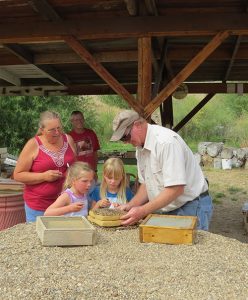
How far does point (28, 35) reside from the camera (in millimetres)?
4992

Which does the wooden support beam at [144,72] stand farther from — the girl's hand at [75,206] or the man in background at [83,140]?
the girl's hand at [75,206]

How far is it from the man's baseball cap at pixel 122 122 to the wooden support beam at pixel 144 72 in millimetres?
1822

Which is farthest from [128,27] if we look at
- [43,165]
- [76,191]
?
[76,191]

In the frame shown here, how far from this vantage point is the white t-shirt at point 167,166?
10.1ft

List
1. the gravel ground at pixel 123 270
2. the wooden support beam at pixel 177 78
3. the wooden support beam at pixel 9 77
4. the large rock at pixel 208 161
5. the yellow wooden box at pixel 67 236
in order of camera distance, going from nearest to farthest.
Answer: the gravel ground at pixel 123 270, the yellow wooden box at pixel 67 236, the wooden support beam at pixel 177 78, the wooden support beam at pixel 9 77, the large rock at pixel 208 161

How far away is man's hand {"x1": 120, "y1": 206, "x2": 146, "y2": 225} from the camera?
3.18 metres

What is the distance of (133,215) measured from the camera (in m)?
3.19

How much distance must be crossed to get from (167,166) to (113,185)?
714mm

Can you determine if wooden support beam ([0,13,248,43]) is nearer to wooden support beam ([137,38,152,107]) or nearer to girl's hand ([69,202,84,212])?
wooden support beam ([137,38,152,107])

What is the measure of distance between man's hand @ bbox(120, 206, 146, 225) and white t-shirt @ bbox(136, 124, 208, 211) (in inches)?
8.7

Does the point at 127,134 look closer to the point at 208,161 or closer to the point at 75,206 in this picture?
the point at 75,206

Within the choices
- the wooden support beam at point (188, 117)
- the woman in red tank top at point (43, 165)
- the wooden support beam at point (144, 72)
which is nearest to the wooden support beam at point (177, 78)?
the wooden support beam at point (144, 72)

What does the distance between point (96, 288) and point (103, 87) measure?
7.28 metres

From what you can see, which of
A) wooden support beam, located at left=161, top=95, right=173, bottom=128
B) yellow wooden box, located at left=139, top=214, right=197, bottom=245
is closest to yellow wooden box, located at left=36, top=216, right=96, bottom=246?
yellow wooden box, located at left=139, top=214, right=197, bottom=245
